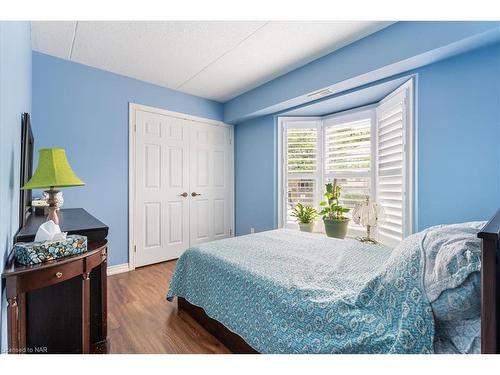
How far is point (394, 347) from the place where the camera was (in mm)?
875

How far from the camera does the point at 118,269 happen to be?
2.87m

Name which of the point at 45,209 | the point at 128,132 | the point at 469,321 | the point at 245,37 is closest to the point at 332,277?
the point at 469,321

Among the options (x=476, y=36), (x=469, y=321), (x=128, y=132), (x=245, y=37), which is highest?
(x=245, y=37)

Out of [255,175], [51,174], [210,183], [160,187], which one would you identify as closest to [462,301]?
[51,174]

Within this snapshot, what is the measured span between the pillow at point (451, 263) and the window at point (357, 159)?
4.49 feet

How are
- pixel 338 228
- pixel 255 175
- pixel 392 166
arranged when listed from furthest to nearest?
1. pixel 255 175
2. pixel 338 228
3. pixel 392 166

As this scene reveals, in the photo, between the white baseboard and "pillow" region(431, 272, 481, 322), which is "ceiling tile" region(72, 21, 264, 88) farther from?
the white baseboard

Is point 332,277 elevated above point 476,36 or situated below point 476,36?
below

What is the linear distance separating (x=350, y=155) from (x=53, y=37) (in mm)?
3320

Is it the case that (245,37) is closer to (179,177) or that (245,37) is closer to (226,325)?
(179,177)

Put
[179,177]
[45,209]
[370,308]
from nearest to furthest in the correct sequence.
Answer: [370,308] < [45,209] < [179,177]

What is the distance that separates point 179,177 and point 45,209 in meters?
1.58

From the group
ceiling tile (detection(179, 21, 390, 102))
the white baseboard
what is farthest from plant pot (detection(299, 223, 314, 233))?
the white baseboard

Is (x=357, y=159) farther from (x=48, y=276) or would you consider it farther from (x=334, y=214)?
(x=48, y=276)
